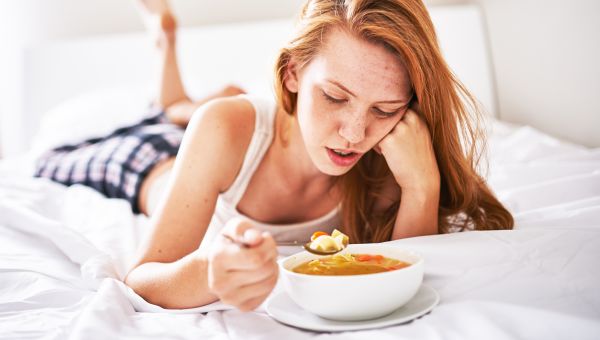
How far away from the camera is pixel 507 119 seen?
8.76 feet

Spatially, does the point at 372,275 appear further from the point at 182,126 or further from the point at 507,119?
the point at 507,119

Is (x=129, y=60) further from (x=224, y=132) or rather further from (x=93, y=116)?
(x=224, y=132)

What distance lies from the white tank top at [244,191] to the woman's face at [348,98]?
19 cm

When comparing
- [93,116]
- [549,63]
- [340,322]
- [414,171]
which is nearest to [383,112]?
[414,171]

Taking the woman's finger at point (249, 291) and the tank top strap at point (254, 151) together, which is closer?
the woman's finger at point (249, 291)

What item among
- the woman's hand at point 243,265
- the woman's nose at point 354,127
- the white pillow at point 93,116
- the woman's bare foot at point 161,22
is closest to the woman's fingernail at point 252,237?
the woman's hand at point 243,265

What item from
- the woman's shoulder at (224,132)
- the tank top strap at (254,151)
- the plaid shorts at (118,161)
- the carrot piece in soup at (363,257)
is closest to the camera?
the carrot piece in soup at (363,257)

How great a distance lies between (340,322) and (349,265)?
0.08m

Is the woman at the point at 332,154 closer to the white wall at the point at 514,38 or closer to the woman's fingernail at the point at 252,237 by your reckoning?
the woman's fingernail at the point at 252,237

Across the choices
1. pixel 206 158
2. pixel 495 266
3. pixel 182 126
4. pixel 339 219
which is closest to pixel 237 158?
pixel 206 158

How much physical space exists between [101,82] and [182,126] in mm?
1054

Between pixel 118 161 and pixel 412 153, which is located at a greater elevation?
pixel 412 153

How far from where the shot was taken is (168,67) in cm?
222

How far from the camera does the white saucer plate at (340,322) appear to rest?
74cm
